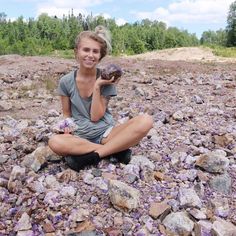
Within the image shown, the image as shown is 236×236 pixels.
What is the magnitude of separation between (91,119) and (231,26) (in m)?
59.4

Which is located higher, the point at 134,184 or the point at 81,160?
the point at 81,160

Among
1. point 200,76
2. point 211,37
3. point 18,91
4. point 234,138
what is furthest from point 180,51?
point 211,37

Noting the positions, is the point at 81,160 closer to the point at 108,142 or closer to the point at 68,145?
the point at 68,145

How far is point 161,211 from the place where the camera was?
10.1 feet

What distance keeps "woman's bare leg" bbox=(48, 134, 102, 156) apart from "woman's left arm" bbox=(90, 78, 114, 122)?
0.85ft

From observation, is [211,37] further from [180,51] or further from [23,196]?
[23,196]

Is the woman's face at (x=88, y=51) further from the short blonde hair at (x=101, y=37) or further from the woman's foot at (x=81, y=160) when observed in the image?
the woman's foot at (x=81, y=160)

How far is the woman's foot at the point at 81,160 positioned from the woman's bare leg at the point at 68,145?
0.17 feet

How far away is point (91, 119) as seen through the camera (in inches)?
154

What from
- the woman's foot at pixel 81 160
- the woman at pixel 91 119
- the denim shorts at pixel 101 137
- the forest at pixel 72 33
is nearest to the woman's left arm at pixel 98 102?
the woman at pixel 91 119

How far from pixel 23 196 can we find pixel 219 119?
328cm

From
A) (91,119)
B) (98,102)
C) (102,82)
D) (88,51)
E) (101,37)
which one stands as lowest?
(91,119)

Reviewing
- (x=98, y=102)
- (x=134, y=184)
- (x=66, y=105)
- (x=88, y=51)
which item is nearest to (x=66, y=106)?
(x=66, y=105)

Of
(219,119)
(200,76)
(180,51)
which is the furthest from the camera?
(180,51)
